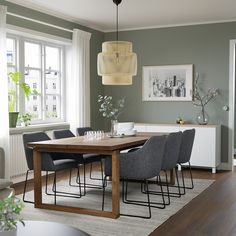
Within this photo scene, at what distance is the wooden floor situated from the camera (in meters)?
3.73

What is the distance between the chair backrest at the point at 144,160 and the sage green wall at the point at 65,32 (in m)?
2.75

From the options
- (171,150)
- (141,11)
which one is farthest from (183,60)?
(171,150)

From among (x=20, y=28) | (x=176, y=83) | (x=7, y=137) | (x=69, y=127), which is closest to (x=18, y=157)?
(x=7, y=137)

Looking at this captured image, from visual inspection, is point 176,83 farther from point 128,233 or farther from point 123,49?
point 128,233

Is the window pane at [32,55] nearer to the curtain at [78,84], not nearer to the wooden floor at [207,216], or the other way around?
the curtain at [78,84]

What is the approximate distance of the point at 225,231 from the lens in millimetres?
3729

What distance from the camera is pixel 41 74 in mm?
6711

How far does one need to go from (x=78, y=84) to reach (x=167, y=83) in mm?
1672

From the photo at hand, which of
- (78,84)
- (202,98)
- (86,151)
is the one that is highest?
(78,84)

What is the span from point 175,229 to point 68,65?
4.17 metres

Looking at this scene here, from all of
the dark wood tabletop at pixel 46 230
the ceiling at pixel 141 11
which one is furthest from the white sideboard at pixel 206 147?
the dark wood tabletop at pixel 46 230

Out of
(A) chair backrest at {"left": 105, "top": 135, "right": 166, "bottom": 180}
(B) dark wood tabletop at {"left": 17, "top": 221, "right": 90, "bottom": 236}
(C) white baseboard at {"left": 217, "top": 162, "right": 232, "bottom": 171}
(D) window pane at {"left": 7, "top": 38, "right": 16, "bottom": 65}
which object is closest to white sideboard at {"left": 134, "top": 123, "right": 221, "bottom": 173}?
(C) white baseboard at {"left": 217, "top": 162, "right": 232, "bottom": 171}

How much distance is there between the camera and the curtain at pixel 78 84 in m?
7.04

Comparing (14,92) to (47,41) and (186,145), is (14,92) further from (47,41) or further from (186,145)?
(186,145)
